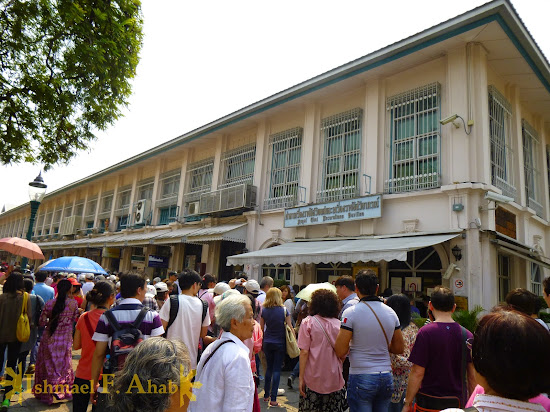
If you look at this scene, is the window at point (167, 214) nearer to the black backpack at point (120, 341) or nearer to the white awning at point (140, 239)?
the white awning at point (140, 239)

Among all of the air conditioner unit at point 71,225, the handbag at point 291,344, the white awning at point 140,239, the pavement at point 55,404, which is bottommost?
the pavement at point 55,404

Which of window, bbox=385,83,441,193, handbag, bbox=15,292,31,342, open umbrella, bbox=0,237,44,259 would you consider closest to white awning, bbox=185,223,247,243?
open umbrella, bbox=0,237,44,259

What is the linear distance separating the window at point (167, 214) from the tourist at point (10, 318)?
14002 mm

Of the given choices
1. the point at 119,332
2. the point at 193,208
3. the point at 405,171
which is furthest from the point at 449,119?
the point at 193,208

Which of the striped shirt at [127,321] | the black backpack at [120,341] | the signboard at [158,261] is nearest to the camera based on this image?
the black backpack at [120,341]

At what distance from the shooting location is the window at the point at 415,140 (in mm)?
10320

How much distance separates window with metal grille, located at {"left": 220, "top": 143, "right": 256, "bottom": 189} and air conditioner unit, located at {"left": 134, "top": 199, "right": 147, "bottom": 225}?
260 inches

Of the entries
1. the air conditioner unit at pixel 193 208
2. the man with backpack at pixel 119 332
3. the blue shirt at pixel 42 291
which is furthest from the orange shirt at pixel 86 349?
the air conditioner unit at pixel 193 208

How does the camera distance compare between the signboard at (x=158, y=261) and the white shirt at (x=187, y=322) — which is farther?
the signboard at (x=158, y=261)

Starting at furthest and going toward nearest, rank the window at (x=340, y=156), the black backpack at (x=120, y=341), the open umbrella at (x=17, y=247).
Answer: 1. the window at (x=340, y=156)
2. the open umbrella at (x=17, y=247)
3. the black backpack at (x=120, y=341)

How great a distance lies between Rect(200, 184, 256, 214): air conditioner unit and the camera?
14.6 meters

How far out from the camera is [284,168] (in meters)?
14.5

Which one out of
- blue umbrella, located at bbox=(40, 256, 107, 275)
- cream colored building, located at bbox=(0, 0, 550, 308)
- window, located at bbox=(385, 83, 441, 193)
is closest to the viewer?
cream colored building, located at bbox=(0, 0, 550, 308)

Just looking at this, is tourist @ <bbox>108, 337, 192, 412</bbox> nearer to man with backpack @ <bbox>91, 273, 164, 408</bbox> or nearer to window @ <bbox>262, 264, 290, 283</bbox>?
man with backpack @ <bbox>91, 273, 164, 408</bbox>
